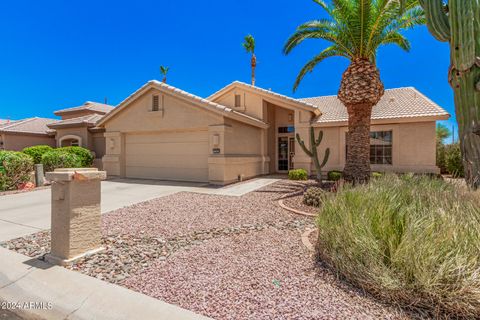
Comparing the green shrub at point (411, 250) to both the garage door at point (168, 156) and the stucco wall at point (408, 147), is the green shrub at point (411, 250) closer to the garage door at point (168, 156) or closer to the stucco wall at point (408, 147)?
the garage door at point (168, 156)

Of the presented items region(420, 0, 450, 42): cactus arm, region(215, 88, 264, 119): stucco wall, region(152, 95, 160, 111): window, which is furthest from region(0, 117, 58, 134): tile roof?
region(420, 0, 450, 42): cactus arm

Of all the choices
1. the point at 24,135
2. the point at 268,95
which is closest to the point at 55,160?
the point at 24,135

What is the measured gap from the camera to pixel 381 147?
47.6 ft

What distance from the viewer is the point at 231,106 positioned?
17.2 metres

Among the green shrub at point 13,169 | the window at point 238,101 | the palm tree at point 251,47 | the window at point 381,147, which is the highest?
the palm tree at point 251,47

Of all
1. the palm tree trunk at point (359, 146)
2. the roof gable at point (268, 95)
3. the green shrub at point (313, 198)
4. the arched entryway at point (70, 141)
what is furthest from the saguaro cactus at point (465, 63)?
the arched entryway at point (70, 141)

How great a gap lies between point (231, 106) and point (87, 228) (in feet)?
45.6

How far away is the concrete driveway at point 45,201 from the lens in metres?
6.07

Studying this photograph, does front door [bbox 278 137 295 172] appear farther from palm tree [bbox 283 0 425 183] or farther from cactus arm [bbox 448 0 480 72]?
cactus arm [bbox 448 0 480 72]

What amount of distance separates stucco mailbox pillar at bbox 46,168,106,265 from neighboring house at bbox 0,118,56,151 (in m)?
23.4

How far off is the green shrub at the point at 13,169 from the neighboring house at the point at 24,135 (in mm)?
12988

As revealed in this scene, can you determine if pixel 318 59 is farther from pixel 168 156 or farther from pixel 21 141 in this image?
pixel 21 141

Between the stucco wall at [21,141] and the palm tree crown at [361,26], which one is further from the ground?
the palm tree crown at [361,26]

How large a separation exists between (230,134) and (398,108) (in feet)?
33.6
